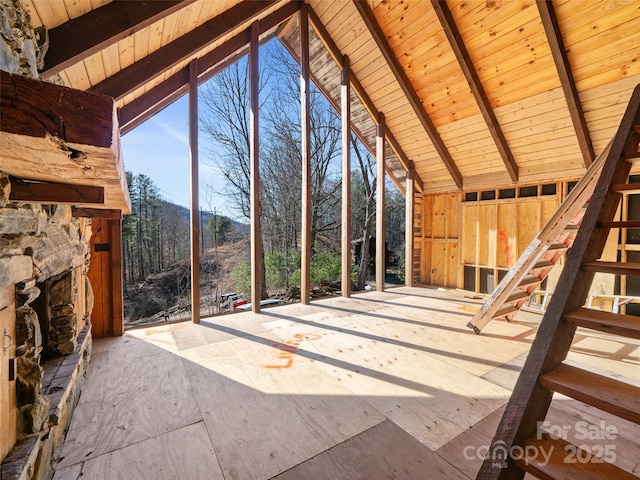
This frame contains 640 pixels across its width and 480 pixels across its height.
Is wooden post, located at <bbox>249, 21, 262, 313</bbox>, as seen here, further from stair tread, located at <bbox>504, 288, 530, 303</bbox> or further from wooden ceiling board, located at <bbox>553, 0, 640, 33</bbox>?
wooden ceiling board, located at <bbox>553, 0, 640, 33</bbox>

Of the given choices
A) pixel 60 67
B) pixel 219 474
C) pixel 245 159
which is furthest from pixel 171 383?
pixel 245 159

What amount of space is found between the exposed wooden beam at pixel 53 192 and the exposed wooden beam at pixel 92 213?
3.82 feet

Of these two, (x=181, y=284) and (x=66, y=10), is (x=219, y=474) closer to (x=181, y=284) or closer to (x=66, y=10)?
(x=66, y=10)

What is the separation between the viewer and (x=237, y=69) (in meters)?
8.60

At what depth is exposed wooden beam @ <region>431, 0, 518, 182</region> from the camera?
3484mm

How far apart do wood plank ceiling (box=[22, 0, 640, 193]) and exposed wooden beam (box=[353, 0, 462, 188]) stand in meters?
0.02

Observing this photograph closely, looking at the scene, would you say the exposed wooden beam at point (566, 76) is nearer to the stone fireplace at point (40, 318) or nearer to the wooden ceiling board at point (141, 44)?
the wooden ceiling board at point (141, 44)

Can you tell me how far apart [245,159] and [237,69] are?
108 inches

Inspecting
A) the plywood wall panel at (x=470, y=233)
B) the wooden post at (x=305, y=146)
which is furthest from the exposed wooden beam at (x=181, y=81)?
the plywood wall panel at (x=470, y=233)

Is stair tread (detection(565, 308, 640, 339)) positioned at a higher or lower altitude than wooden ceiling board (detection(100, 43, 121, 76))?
lower

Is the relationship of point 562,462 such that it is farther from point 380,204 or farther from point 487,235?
point 487,235

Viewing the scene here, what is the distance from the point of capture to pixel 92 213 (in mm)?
2139

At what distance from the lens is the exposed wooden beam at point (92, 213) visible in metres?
2.07

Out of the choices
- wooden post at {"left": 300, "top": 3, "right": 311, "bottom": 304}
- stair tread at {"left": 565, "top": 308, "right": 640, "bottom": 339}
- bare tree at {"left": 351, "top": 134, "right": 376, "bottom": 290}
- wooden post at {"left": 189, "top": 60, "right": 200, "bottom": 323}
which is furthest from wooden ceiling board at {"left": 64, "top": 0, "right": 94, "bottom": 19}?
bare tree at {"left": 351, "top": 134, "right": 376, "bottom": 290}
